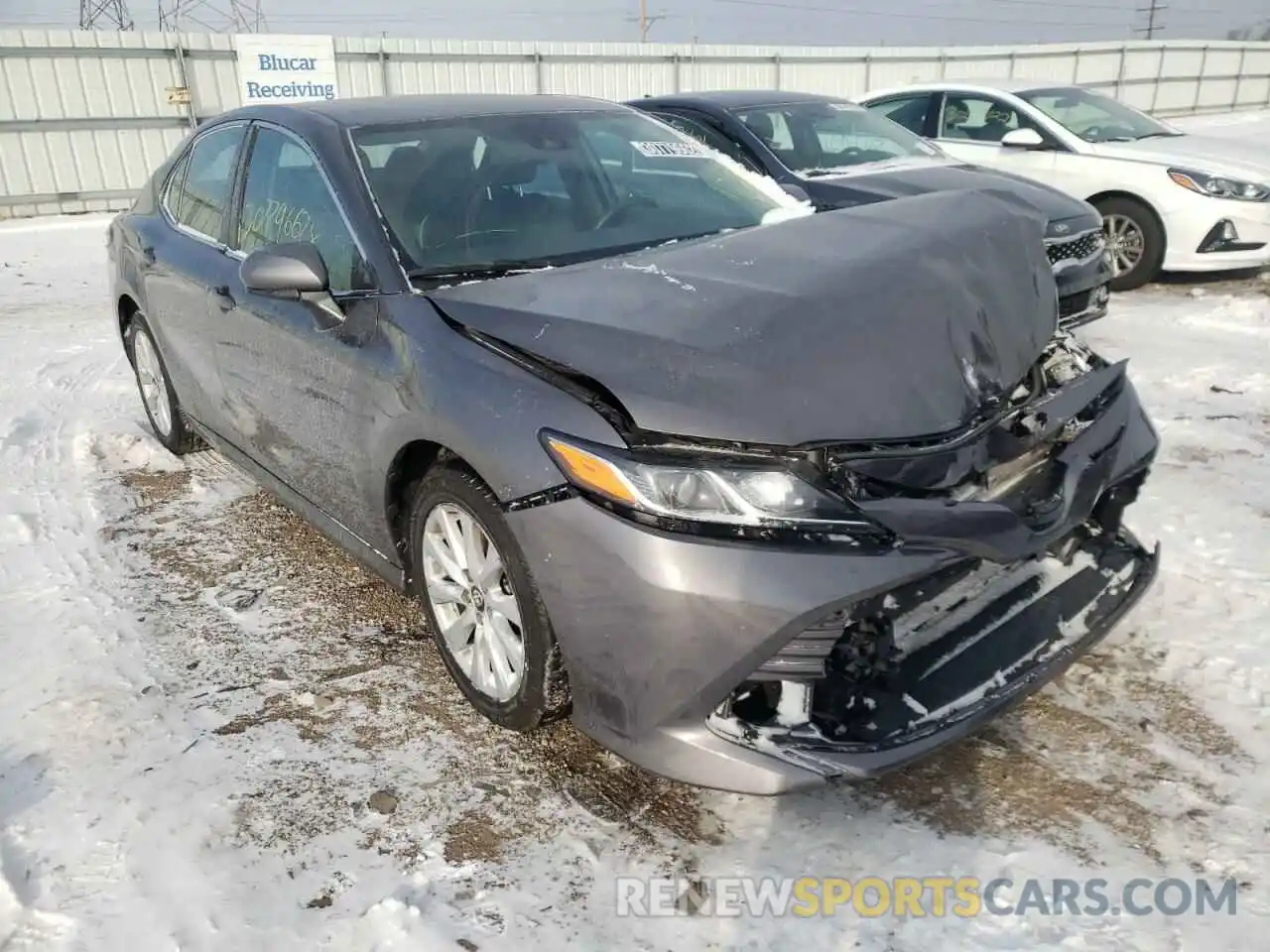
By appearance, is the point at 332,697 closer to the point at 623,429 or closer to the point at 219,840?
the point at 219,840

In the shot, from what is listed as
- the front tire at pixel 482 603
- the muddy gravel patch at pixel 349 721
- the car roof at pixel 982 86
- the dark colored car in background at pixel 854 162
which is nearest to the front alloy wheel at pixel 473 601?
the front tire at pixel 482 603

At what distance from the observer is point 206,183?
4039 mm

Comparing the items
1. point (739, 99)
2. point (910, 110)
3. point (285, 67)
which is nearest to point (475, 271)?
point (739, 99)

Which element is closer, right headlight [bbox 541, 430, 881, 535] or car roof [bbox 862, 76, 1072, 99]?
right headlight [bbox 541, 430, 881, 535]

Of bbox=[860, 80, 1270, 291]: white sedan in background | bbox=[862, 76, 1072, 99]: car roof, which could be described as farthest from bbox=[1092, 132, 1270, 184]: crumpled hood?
bbox=[862, 76, 1072, 99]: car roof

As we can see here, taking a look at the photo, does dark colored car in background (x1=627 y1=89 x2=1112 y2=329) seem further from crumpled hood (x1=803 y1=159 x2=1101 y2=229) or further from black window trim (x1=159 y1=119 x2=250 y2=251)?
black window trim (x1=159 y1=119 x2=250 y2=251)

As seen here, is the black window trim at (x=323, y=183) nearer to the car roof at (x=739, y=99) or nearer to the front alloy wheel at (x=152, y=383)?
the front alloy wheel at (x=152, y=383)

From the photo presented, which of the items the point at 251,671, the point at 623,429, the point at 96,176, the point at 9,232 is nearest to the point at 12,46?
the point at 96,176

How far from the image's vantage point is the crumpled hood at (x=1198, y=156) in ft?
23.9

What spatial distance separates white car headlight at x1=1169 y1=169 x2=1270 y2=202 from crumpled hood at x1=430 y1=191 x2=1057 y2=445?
5351 millimetres

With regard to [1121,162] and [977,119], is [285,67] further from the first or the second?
[1121,162]

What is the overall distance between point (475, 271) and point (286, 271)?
543 mm

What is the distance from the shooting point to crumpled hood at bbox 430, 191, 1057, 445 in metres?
2.16

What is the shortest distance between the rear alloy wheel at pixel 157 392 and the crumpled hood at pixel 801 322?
259 cm
